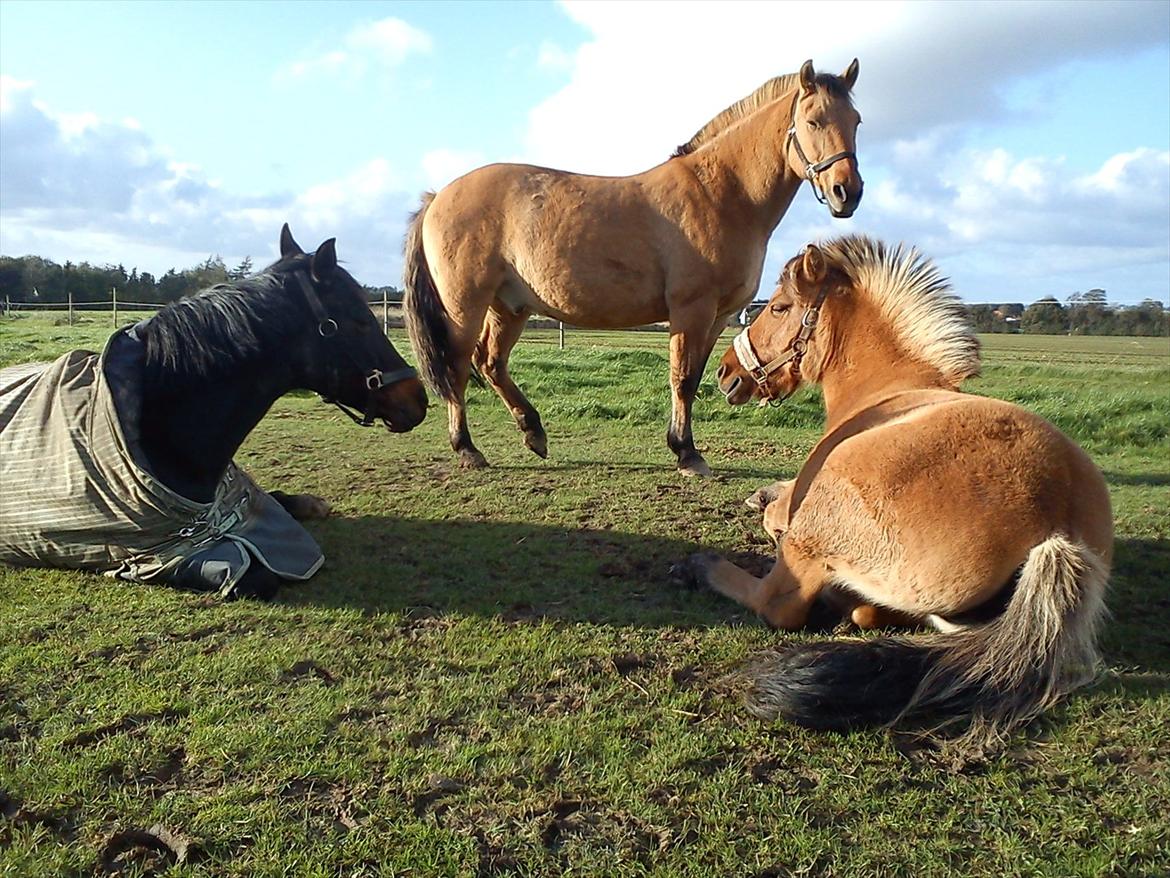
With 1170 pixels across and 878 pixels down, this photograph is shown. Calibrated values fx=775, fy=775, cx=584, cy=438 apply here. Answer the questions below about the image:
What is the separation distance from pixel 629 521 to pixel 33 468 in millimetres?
3193

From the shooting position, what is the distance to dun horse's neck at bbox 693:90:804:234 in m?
6.07

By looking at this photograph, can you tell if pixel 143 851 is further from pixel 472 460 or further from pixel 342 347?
pixel 472 460

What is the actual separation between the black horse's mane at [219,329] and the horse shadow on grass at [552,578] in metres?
1.16

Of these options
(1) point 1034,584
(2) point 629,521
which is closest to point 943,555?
(1) point 1034,584

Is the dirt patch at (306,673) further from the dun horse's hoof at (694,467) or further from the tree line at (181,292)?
the tree line at (181,292)

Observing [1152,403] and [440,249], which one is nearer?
[440,249]

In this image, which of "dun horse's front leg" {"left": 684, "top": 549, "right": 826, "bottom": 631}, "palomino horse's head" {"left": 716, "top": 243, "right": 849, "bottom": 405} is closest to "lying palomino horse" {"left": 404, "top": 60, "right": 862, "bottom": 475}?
"palomino horse's head" {"left": 716, "top": 243, "right": 849, "bottom": 405}

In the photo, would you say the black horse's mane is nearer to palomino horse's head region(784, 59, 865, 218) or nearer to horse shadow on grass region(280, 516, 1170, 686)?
horse shadow on grass region(280, 516, 1170, 686)

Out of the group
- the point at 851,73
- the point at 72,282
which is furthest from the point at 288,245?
the point at 72,282

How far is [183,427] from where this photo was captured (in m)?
3.67

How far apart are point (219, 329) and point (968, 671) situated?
352cm

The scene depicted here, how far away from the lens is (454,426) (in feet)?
22.1

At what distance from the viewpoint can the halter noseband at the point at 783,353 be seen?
14.1 feet

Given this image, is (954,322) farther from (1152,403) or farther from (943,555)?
(1152,403)
